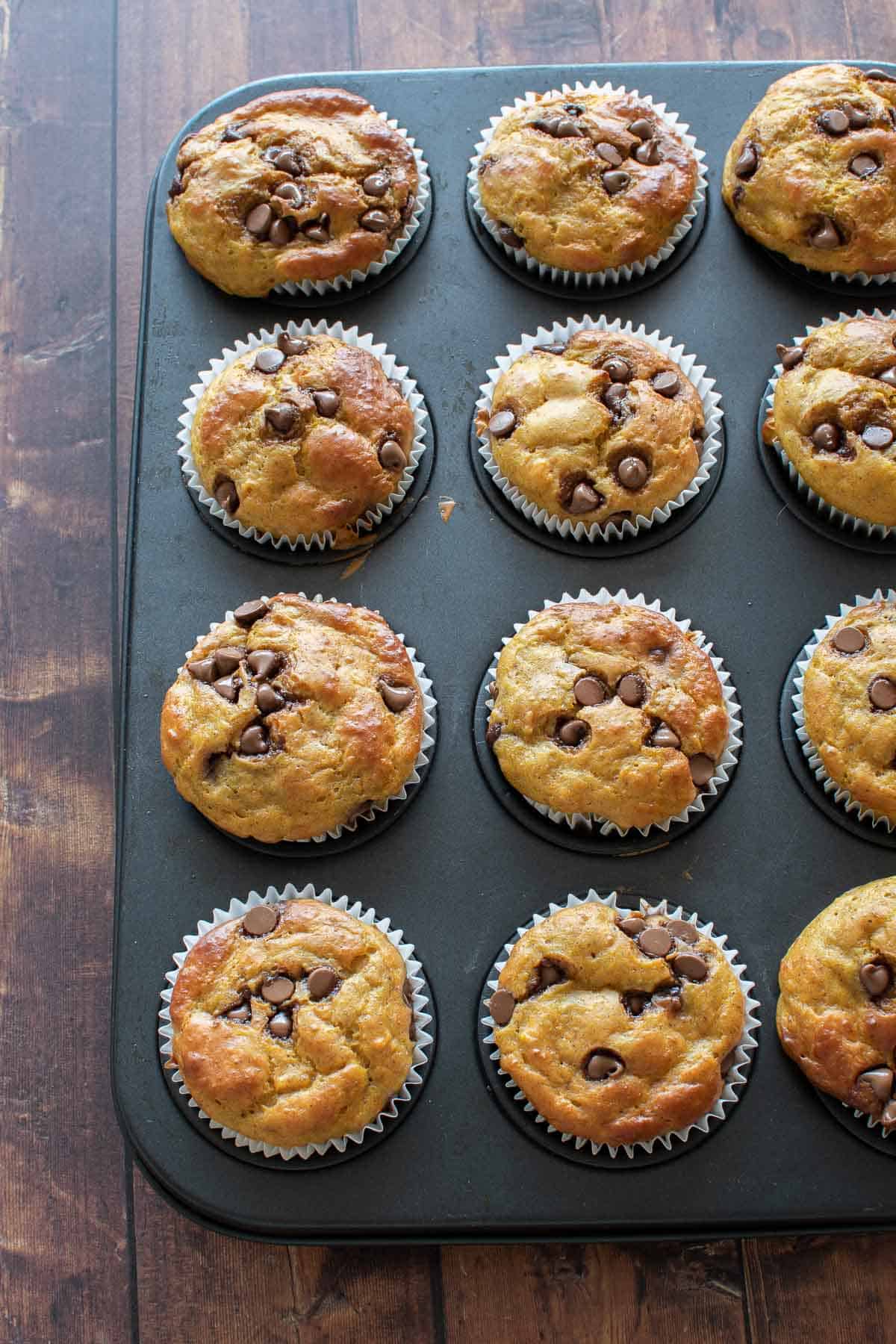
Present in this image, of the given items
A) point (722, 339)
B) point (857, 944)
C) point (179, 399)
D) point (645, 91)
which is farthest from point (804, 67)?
point (857, 944)

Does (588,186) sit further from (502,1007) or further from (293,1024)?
(293,1024)

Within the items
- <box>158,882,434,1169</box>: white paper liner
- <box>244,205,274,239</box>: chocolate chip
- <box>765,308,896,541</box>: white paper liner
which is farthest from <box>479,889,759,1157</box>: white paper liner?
<box>244,205,274,239</box>: chocolate chip

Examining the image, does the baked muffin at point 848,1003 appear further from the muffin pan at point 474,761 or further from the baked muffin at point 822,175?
the baked muffin at point 822,175

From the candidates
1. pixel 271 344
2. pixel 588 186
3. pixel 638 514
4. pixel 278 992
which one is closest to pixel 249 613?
pixel 271 344

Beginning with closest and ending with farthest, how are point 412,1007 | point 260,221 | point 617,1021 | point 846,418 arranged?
point 617,1021
point 412,1007
point 846,418
point 260,221

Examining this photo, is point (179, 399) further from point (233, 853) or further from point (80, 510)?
point (233, 853)

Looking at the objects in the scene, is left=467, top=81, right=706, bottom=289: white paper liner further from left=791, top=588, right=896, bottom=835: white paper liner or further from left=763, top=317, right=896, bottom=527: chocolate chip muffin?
left=791, top=588, right=896, bottom=835: white paper liner
